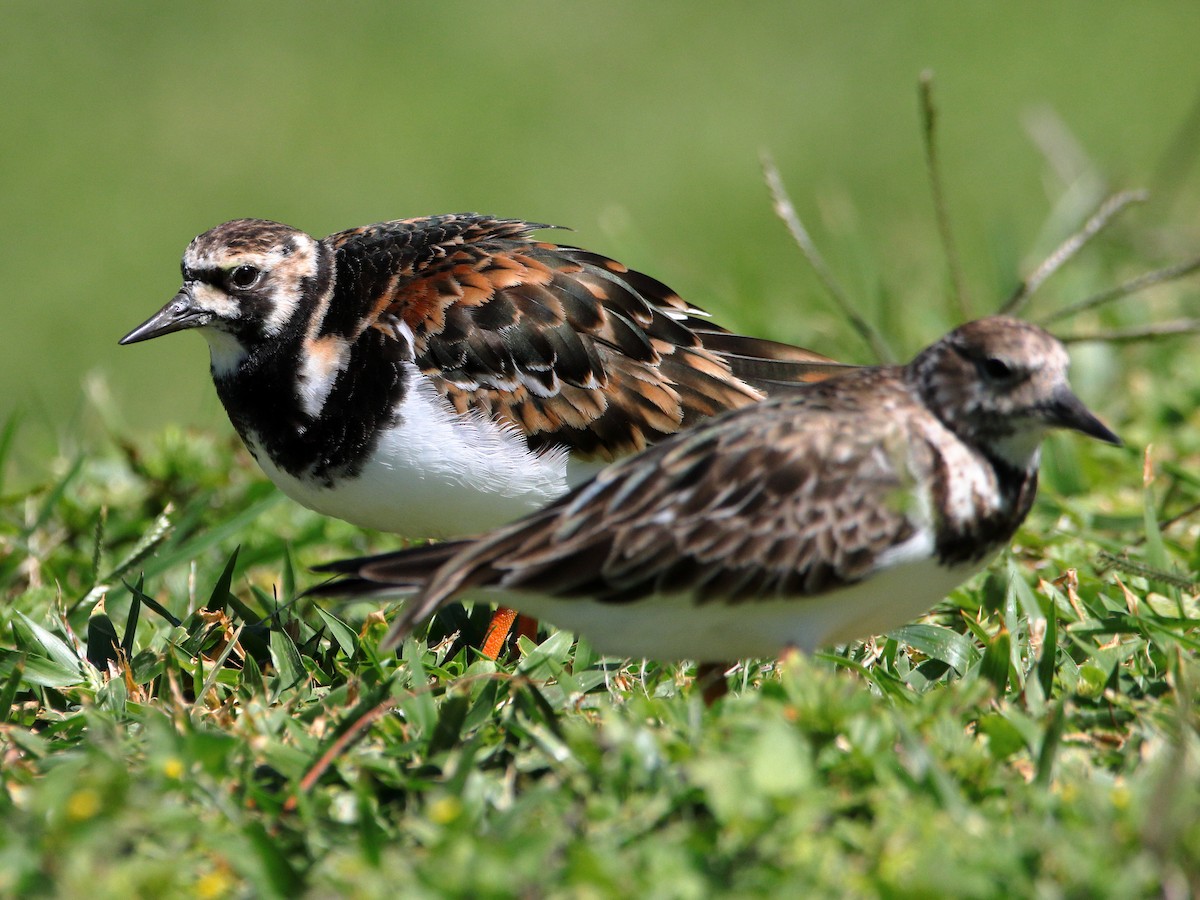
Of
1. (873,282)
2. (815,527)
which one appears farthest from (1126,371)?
(815,527)

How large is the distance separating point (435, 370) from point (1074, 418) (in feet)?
6.06

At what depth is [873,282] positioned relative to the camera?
21.4 ft

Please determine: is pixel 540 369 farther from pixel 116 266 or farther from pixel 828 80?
pixel 828 80

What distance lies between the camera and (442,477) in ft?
13.3

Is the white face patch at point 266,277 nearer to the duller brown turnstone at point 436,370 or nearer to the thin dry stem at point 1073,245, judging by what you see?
the duller brown turnstone at point 436,370

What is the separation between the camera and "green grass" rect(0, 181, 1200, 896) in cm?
244

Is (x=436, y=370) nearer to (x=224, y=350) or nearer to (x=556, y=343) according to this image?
(x=556, y=343)

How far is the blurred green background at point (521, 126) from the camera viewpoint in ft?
35.2

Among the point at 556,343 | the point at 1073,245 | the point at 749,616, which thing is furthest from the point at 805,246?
the point at 749,616

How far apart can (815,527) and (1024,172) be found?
9.89 metres

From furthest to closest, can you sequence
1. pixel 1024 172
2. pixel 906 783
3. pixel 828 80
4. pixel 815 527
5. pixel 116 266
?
pixel 828 80, pixel 1024 172, pixel 116 266, pixel 815 527, pixel 906 783

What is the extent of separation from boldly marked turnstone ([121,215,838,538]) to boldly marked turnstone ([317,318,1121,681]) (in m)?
0.96

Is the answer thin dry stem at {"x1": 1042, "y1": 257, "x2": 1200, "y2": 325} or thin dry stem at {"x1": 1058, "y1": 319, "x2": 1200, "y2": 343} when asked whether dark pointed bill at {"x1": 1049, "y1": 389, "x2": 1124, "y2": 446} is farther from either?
thin dry stem at {"x1": 1042, "y1": 257, "x2": 1200, "y2": 325}

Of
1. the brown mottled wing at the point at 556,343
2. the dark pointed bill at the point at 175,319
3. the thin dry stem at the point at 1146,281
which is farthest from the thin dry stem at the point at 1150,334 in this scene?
the dark pointed bill at the point at 175,319
